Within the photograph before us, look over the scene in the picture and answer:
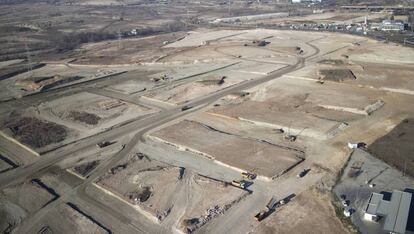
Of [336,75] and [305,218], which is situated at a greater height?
[336,75]

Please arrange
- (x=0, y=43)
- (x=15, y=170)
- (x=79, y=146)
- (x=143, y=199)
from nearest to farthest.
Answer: (x=143, y=199)
(x=15, y=170)
(x=79, y=146)
(x=0, y=43)

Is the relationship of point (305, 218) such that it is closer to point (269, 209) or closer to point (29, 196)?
point (269, 209)

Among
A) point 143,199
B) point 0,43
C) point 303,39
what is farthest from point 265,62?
point 0,43

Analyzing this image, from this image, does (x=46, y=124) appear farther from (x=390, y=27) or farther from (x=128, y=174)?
(x=390, y=27)

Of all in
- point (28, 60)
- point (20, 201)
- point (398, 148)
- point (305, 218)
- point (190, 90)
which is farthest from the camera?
point (28, 60)

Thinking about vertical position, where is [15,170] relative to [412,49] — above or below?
below

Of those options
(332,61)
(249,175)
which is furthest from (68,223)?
(332,61)
